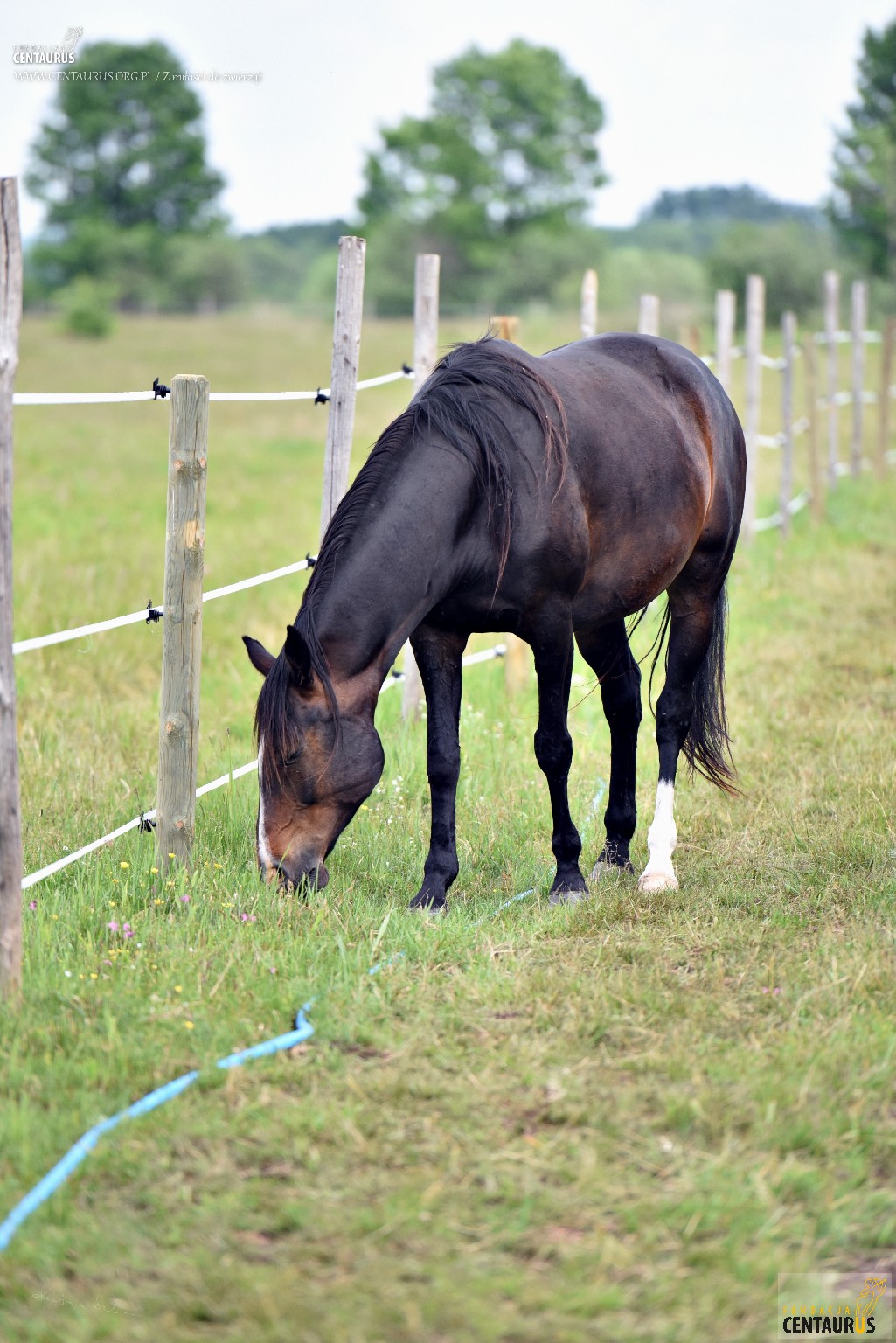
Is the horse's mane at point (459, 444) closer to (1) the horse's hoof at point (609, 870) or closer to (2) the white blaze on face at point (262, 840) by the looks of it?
(2) the white blaze on face at point (262, 840)

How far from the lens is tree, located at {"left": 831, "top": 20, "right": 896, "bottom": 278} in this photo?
3988 cm

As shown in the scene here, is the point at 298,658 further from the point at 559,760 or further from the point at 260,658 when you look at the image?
the point at 559,760

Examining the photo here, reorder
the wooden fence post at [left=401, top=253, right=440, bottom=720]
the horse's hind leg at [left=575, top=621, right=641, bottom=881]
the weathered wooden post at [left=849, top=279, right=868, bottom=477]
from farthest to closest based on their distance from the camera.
Result: 1. the weathered wooden post at [left=849, top=279, right=868, bottom=477]
2. the wooden fence post at [left=401, top=253, right=440, bottom=720]
3. the horse's hind leg at [left=575, top=621, right=641, bottom=881]

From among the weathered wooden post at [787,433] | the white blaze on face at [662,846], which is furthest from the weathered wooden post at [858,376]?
the white blaze on face at [662,846]

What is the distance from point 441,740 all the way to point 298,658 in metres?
0.83

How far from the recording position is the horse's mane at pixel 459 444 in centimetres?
350

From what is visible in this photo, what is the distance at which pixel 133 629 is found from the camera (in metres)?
8.16

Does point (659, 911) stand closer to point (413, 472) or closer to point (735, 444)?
point (413, 472)

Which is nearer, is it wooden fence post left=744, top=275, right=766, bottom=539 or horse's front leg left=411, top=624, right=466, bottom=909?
horse's front leg left=411, top=624, right=466, bottom=909

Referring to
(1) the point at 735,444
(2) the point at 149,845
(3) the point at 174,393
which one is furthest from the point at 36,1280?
(1) the point at 735,444

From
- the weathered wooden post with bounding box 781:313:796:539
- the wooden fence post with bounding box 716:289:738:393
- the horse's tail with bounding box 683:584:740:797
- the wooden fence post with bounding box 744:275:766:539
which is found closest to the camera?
the horse's tail with bounding box 683:584:740:797

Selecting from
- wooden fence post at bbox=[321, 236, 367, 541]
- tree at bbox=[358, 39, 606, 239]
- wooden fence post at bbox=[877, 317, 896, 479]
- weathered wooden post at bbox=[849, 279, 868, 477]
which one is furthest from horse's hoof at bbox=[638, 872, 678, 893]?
tree at bbox=[358, 39, 606, 239]

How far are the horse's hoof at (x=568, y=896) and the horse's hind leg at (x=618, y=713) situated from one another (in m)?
0.52

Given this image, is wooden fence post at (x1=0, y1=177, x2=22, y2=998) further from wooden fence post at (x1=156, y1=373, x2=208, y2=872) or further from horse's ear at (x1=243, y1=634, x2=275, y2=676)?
wooden fence post at (x1=156, y1=373, x2=208, y2=872)
